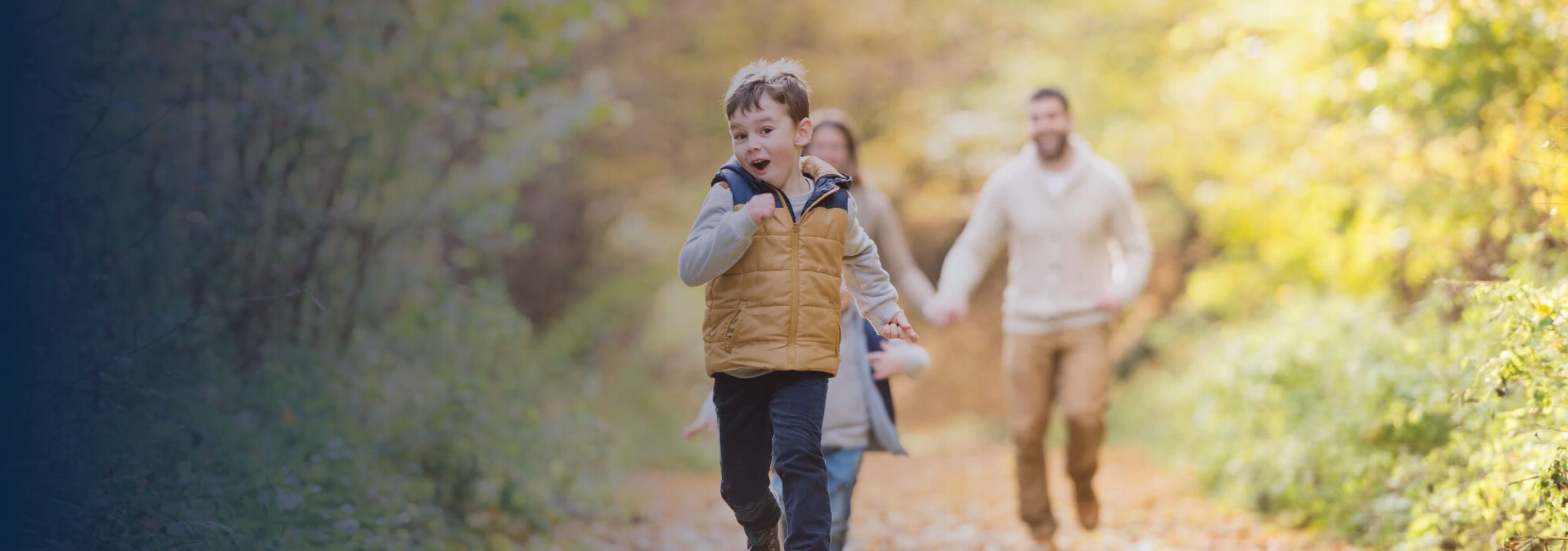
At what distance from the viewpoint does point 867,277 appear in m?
4.32

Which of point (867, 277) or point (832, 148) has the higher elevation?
point (832, 148)

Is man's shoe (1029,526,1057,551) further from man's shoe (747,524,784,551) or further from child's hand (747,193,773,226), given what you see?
child's hand (747,193,773,226)

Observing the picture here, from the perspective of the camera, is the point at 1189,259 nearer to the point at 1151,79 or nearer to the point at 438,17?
the point at 1151,79

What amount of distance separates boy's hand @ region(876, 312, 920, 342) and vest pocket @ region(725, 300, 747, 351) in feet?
1.48

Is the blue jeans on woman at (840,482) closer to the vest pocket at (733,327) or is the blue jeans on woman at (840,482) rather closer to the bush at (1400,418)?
the vest pocket at (733,327)

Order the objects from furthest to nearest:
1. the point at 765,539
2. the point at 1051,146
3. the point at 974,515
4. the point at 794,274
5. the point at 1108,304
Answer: the point at 974,515, the point at 1051,146, the point at 1108,304, the point at 765,539, the point at 794,274

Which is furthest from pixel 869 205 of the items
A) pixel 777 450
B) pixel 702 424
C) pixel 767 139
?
pixel 777 450

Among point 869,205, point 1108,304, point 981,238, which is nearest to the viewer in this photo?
point 869,205

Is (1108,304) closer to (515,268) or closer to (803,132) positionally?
(803,132)

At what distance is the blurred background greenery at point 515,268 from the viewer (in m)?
4.37

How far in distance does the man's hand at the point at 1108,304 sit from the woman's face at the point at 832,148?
159cm

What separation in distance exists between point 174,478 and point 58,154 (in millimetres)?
1058

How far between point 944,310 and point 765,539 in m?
1.92

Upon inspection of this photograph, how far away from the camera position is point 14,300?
3.97 metres
